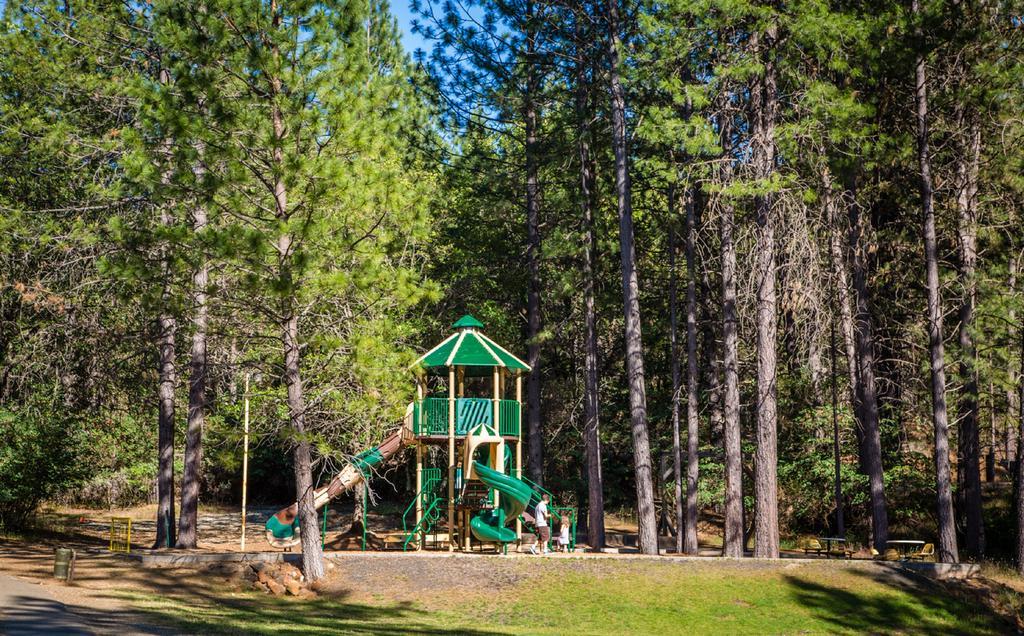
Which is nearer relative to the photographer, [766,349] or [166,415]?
[766,349]

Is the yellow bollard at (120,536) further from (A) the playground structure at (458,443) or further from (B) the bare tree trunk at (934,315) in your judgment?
(B) the bare tree trunk at (934,315)

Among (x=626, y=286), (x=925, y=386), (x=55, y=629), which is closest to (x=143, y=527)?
(x=626, y=286)

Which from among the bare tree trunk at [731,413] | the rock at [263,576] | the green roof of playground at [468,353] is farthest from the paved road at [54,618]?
the bare tree trunk at [731,413]

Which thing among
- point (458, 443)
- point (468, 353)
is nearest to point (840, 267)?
point (468, 353)

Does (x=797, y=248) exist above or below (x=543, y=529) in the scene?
above

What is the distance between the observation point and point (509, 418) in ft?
78.0

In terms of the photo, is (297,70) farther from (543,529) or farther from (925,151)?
(925,151)

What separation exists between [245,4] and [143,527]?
20104mm

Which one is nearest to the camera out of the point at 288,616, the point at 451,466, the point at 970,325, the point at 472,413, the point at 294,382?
the point at 288,616

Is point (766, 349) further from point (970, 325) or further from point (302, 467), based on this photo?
point (302, 467)

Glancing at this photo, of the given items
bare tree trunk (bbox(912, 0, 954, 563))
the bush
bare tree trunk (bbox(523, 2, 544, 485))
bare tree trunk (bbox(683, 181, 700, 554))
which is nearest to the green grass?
bare tree trunk (bbox(912, 0, 954, 563))

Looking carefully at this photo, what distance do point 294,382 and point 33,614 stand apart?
643 cm

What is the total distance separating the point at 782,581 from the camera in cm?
1744

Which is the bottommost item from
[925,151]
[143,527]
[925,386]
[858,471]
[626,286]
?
[143,527]
